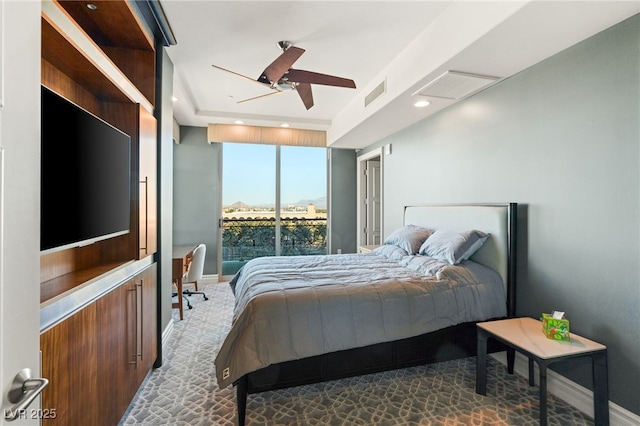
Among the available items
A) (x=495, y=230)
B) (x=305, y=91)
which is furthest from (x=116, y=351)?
(x=495, y=230)

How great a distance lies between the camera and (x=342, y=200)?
19.4ft

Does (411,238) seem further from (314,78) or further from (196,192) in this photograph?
(196,192)

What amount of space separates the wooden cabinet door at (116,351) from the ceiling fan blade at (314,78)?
2.09 m

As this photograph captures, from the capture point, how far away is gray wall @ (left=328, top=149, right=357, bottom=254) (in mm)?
5859

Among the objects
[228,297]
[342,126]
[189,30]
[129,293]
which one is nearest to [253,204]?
[228,297]

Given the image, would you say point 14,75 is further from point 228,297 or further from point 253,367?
point 228,297

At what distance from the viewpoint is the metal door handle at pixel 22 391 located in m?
0.53

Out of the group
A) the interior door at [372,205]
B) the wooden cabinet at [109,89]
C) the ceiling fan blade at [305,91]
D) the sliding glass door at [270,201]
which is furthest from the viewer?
the interior door at [372,205]

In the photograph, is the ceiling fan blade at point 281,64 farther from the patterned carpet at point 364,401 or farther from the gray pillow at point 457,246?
the patterned carpet at point 364,401

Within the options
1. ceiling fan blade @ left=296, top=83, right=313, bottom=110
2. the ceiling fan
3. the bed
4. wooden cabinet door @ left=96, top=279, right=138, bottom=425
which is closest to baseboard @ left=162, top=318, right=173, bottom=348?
the bed

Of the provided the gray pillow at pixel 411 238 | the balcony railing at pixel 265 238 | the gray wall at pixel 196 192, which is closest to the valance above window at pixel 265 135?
the gray wall at pixel 196 192

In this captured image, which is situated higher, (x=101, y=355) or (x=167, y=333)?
(x=101, y=355)

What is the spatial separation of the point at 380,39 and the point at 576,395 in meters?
3.08

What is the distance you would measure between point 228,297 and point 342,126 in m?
3.12
